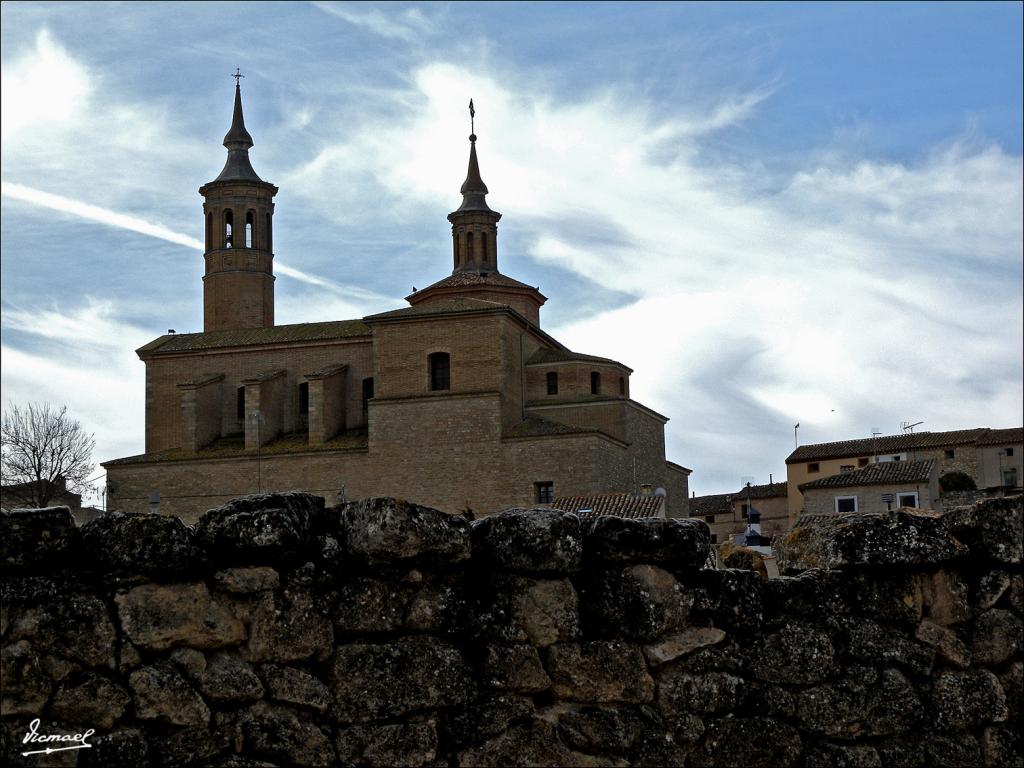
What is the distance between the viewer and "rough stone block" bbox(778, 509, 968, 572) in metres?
4.22

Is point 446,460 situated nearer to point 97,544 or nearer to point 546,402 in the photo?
point 546,402

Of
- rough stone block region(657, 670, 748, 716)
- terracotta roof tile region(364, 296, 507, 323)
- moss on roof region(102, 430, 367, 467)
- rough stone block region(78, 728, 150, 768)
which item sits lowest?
rough stone block region(78, 728, 150, 768)

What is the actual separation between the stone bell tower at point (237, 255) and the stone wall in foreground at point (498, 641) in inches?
2077

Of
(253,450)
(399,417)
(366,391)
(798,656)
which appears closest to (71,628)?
(798,656)

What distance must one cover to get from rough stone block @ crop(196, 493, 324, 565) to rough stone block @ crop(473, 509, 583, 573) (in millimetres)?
527

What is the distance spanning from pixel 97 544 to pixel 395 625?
0.82m

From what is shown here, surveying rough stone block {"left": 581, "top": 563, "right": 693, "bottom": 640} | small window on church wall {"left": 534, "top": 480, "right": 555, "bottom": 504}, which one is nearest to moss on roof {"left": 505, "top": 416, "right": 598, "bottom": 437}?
small window on church wall {"left": 534, "top": 480, "right": 555, "bottom": 504}

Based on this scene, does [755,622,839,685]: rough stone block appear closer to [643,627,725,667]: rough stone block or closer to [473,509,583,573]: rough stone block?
[643,627,725,667]: rough stone block

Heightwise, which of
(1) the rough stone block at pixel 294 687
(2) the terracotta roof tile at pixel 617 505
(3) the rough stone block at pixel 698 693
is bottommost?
(3) the rough stone block at pixel 698 693

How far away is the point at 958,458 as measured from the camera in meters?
57.5

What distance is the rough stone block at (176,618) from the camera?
351 cm

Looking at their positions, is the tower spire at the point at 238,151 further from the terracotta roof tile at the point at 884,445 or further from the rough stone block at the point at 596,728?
the rough stone block at the point at 596,728

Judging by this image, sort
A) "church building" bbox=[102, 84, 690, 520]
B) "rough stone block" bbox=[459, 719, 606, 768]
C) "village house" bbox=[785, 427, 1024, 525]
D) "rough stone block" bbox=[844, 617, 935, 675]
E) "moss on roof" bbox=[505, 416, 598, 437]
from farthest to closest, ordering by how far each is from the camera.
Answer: "village house" bbox=[785, 427, 1024, 525], "church building" bbox=[102, 84, 690, 520], "moss on roof" bbox=[505, 416, 598, 437], "rough stone block" bbox=[844, 617, 935, 675], "rough stone block" bbox=[459, 719, 606, 768]

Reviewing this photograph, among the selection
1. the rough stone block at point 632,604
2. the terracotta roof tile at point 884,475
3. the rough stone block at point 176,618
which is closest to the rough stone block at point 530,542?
the rough stone block at point 632,604
